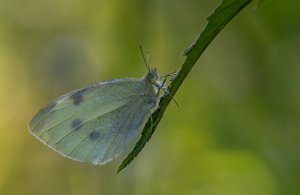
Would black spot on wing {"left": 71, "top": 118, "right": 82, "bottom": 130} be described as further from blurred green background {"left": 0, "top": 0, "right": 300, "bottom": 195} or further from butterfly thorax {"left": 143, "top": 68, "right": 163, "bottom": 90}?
blurred green background {"left": 0, "top": 0, "right": 300, "bottom": 195}

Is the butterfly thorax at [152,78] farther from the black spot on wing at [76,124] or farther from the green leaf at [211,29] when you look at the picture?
the green leaf at [211,29]

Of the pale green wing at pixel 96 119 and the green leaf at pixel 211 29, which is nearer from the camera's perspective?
the green leaf at pixel 211 29

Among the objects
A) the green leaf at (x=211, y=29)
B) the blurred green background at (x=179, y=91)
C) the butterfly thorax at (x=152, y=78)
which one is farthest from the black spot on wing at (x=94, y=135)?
the green leaf at (x=211, y=29)

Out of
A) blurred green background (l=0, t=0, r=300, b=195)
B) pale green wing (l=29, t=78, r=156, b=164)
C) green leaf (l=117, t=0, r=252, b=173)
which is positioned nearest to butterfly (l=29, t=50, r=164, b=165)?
pale green wing (l=29, t=78, r=156, b=164)

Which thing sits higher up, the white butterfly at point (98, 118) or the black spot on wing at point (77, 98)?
the black spot on wing at point (77, 98)

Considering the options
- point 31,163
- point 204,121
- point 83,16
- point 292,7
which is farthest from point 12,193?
point 292,7

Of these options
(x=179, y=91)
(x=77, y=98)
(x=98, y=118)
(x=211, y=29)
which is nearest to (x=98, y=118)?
(x=98, y=118)

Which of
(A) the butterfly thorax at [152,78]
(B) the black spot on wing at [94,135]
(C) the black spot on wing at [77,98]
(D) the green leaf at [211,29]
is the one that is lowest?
(D) the green leaf at [211,29]
